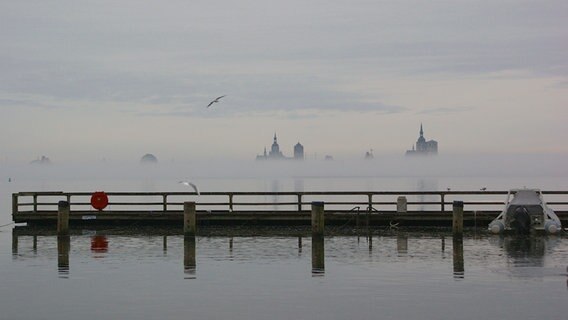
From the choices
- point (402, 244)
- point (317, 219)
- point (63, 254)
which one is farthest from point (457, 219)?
point (63, 254)

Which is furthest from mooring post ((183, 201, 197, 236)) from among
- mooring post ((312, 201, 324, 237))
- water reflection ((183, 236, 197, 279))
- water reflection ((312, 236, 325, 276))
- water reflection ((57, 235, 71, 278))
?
water reflection ((312, 236, 325, 276))

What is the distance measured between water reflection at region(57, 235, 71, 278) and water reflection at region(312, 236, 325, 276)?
7.38 meters

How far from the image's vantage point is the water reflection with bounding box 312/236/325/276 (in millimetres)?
25797

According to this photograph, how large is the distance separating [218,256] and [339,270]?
17.6ft

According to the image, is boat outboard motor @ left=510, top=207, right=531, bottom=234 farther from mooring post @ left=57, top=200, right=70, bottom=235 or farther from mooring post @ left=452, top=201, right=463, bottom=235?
mooring post @ left=57, top=200, right=70, bottom=235

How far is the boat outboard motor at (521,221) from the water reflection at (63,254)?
57.8ft

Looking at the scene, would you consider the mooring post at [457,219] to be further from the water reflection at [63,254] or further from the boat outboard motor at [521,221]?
the water reflection at [63,254]

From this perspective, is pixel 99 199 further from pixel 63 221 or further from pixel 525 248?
pixel 525 248

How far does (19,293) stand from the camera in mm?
22312

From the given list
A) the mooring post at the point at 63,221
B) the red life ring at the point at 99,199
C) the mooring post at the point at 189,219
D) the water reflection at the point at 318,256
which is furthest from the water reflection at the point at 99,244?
the water reflection at the point at 318,256

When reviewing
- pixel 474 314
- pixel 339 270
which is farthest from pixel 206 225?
pixel 474 314

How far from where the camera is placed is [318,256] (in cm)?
2923

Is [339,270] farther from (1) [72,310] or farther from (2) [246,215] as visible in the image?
(2) [246,215]

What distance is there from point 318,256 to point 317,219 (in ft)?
16.9
